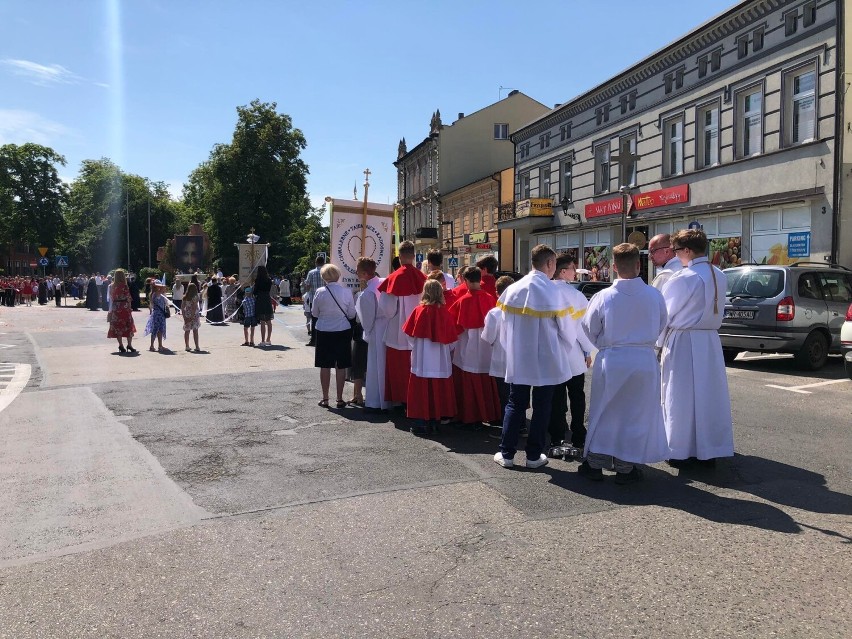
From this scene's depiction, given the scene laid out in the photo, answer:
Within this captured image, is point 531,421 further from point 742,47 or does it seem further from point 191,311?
point 742,47

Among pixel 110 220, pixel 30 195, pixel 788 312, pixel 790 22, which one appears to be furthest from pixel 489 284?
pixel 110 220

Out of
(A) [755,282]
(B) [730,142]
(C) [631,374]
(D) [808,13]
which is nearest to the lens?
(C) [631,374]

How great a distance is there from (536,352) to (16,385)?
930 cm

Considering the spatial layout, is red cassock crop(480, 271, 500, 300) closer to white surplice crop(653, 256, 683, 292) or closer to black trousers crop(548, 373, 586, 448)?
black trousers crop(548, 373, 586, 448)

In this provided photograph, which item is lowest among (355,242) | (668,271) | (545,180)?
(668,271)

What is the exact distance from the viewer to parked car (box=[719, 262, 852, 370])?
1248 centimetres

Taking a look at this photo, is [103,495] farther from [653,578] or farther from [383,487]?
[653,578]

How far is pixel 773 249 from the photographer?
21.7 metres

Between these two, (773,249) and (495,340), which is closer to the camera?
(495,340)

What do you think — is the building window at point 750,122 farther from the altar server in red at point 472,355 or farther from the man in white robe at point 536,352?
the man in white robe at point 536,352

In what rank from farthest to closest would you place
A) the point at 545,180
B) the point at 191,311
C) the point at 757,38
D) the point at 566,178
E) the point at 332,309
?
1. the point at 545,180
2. the point at 566,178
3. the point at 757,38
4. the point at 191,311
5. the point at 332,309

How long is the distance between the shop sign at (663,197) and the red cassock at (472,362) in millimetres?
19959

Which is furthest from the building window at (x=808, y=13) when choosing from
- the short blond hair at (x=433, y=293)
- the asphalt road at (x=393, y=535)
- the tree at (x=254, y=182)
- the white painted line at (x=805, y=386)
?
the tree at (x=254, y=182)

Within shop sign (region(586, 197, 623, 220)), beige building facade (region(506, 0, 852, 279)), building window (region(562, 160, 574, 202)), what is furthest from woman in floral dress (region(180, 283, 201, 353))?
building window (region(562, 160, 574, 202))
